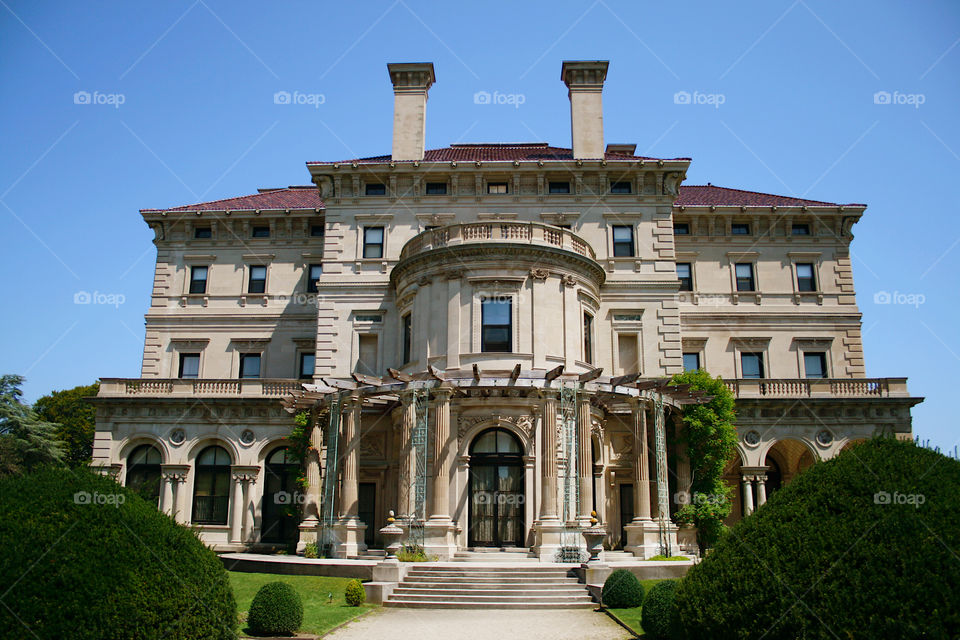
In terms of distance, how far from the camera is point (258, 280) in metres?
39.8

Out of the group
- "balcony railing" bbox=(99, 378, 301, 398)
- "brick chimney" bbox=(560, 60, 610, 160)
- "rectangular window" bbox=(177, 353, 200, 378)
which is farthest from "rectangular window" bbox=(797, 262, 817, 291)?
"rectangular window" bbox=(177, 353, 200, 378)

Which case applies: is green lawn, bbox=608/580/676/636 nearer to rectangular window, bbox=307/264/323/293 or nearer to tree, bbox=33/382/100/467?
rectangular window, bbox=307/264/323/293

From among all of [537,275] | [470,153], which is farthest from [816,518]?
[470,153]

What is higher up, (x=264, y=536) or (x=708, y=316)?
(x=708, y=316)

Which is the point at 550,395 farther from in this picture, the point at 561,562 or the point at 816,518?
the point at 816,518

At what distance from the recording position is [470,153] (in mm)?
40125

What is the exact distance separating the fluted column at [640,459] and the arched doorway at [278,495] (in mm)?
15719

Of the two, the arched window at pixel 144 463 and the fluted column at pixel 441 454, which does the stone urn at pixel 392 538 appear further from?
the arched window at pixel 144 463

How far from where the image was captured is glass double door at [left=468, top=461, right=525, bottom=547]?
2733cm

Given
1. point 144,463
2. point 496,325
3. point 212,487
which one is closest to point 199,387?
point 144,463

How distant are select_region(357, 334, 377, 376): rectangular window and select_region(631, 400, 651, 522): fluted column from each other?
12.3 meters

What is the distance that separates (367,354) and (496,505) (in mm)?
10749

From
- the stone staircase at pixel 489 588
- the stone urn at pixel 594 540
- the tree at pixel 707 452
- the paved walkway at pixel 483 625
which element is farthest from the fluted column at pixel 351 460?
the tree at pixel 707 452

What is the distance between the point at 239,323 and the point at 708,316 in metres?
23.9
